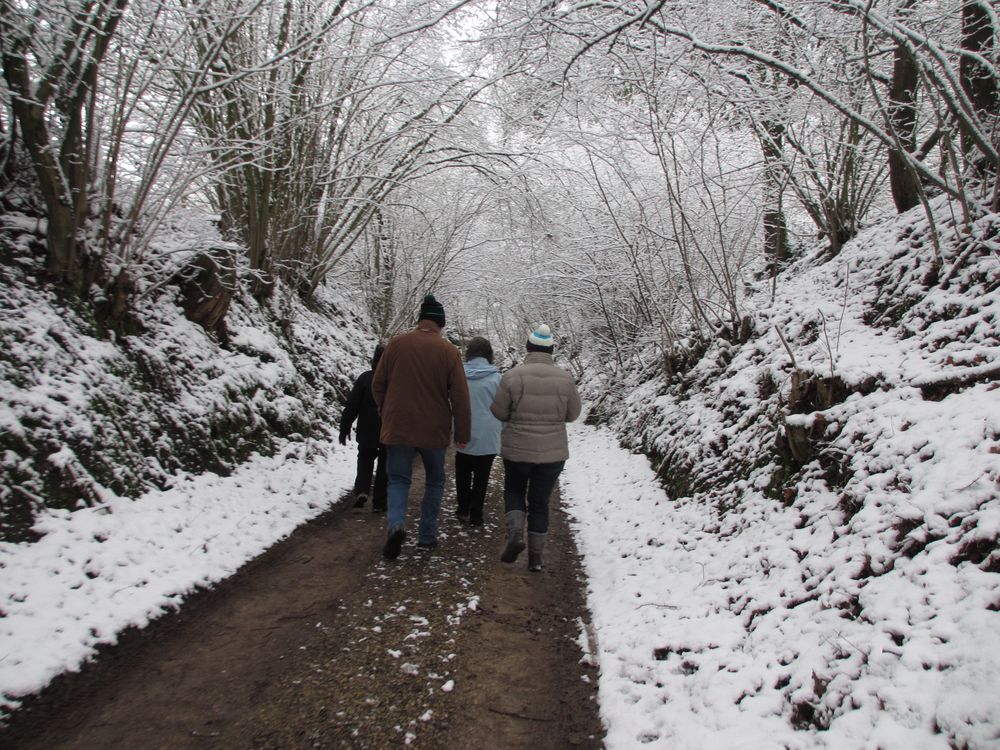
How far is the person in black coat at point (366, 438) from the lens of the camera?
608 centimetres

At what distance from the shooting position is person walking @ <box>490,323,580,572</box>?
466 cm

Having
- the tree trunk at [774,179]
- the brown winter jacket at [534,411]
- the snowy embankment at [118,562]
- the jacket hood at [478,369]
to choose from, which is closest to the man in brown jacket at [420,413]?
the brown winter jacket at [534,411]

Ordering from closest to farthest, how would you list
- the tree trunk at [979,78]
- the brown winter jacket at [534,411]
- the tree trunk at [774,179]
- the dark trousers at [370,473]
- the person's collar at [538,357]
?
the brown winter jacket at [534,411], the person's collar at [538,357], the tree trunk at [979,78], the dark trousers at [370,473], the tree trunk at [774,179]

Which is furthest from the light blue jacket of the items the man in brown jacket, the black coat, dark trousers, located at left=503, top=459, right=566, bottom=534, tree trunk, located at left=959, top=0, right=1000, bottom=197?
tree trunk, located at left=959, top=0, right=1000, bottom=197

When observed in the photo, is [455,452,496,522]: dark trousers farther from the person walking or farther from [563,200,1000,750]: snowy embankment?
[563,200,1000,750]: snowy embankment

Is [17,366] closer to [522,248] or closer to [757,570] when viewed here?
[757,570]

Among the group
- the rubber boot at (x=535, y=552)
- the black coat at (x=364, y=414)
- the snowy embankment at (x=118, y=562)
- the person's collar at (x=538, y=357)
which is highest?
the person's collar at (x=538, y=357)

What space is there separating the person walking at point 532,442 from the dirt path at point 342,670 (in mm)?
370

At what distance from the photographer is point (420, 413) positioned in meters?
4.73

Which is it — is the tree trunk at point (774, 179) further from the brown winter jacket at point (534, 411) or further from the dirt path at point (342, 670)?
the dirt path at point (342, 670)

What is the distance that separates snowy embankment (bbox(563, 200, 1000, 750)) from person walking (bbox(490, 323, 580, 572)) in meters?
0.71

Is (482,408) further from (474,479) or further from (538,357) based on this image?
(538,357)

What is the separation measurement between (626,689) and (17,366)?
4849 millimetres

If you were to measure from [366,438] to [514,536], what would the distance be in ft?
7.40
